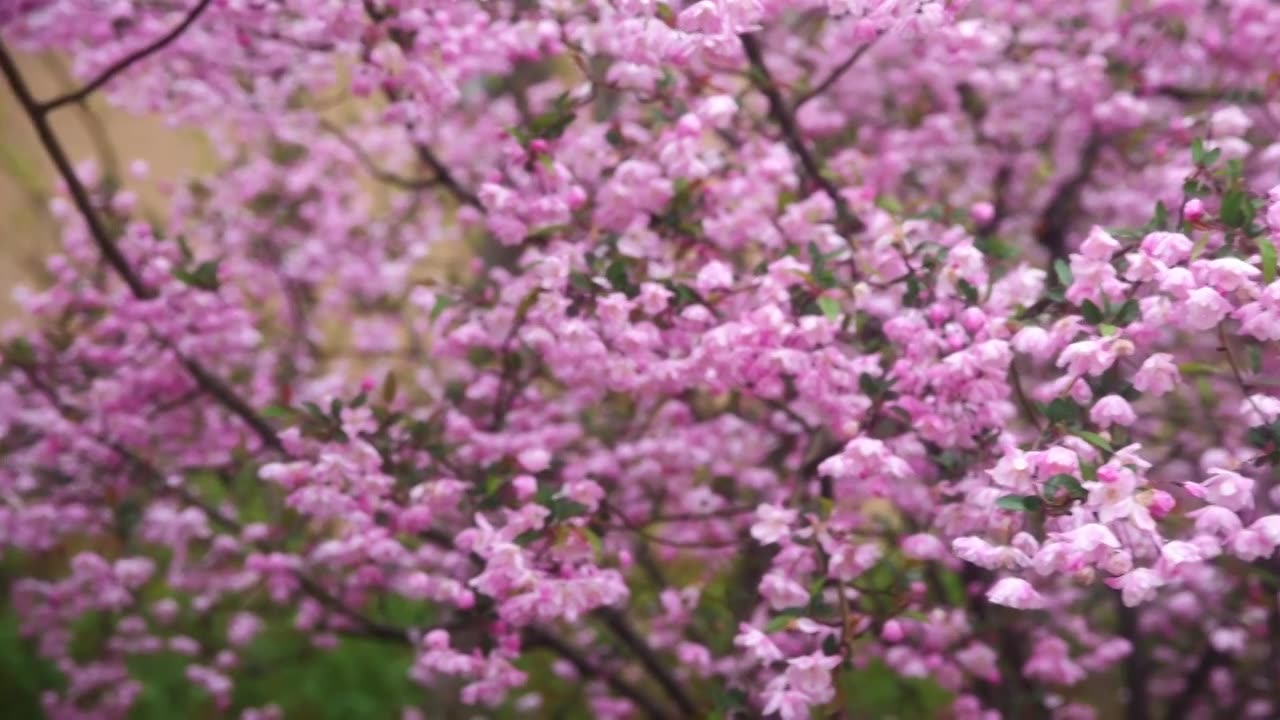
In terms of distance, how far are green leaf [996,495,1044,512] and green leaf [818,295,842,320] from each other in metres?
0.39

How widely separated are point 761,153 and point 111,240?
1316mm

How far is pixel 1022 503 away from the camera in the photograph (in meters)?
1.42

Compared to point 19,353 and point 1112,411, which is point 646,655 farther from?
point 19,353

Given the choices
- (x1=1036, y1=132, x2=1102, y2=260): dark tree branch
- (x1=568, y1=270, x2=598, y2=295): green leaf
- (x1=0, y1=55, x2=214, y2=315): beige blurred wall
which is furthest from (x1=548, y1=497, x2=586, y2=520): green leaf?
(x1=0, y1=55, x2=214, y2=315): beige blurred wall

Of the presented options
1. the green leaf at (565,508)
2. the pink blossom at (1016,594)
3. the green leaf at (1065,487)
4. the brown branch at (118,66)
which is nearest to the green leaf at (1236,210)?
the green leaf at (1065,487)

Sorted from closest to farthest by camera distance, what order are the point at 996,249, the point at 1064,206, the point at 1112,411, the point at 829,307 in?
the point at 1112,411, the point at 829,307, the point at 996,249, the point at 1064,206

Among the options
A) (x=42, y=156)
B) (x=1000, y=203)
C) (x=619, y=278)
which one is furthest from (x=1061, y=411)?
(x=42, y=156)

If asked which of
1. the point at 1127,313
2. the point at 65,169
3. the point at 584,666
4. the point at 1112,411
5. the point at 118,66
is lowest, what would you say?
the point at 584,666

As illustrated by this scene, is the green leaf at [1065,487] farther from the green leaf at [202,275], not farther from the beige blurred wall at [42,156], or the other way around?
the beige blurred wall at [42,156]

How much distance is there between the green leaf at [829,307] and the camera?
5.51 ft

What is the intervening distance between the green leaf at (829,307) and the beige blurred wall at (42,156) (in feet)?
10.7

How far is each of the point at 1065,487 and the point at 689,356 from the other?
0.69 metres

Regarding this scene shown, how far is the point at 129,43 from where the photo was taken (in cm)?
263

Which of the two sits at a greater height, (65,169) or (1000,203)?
(65,169)
